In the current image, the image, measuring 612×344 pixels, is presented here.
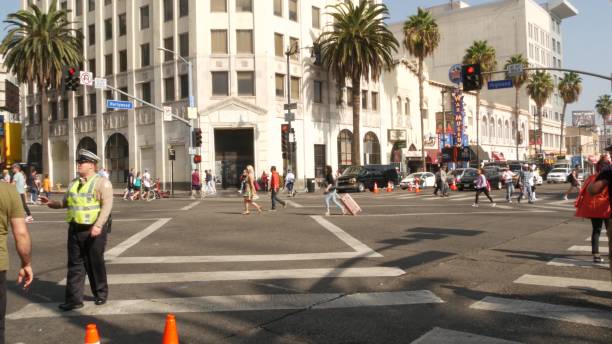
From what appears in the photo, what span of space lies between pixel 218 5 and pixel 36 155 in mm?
25880

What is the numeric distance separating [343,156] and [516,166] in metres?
13.7

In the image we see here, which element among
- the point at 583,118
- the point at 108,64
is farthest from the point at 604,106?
the point at 108,64

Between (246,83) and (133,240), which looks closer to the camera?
(133,240)

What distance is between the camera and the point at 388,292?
682 centimetres

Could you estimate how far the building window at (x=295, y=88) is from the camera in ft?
136

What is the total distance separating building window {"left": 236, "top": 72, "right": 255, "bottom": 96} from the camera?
39250 millimetres

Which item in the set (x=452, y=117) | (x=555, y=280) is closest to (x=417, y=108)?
(x=452, y=117)

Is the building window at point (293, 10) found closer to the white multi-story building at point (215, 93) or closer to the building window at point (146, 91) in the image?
the white multi-story building at point (215, 93)

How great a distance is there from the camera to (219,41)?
→ 3931 cm

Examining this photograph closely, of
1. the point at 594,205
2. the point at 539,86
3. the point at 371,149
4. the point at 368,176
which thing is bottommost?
the point at 594,205

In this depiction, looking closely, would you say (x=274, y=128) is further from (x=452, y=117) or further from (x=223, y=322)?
(x=223, y=322)

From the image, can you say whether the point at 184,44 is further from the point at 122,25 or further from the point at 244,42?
the point at 122,25

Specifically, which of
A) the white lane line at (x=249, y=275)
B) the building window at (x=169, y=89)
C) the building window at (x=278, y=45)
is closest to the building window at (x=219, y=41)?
the building window at (x=278, y=45)

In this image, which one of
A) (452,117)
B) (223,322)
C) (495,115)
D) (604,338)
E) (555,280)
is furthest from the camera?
(495,115)
